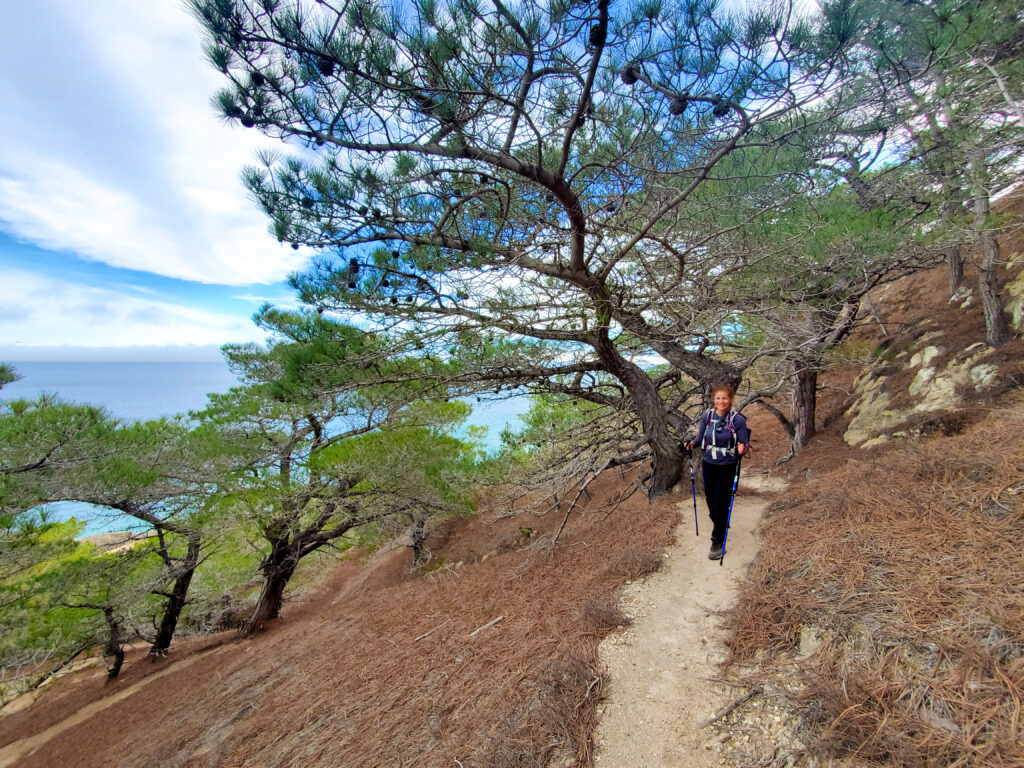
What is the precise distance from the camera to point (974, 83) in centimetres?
436

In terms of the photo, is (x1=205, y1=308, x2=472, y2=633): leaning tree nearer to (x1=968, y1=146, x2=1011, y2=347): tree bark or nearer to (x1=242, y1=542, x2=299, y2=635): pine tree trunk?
(x1=242, y1=542, x2=299, y2=635): pine tree trunk

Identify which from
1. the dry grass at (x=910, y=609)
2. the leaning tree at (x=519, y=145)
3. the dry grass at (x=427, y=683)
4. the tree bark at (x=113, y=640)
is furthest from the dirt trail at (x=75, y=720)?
the dry grass at (x=910, y=609)

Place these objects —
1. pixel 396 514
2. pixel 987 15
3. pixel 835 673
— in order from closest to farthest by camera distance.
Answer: pixel 835 673
pixel 987 15
pixel 396 514

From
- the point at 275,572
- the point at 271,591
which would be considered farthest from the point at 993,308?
the point at 271,591

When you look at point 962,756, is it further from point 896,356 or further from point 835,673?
point 896,356

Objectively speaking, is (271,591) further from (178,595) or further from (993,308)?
(993,308)

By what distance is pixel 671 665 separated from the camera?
2.40 metres

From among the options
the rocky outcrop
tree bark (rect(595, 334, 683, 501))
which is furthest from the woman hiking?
the rocky outcrop

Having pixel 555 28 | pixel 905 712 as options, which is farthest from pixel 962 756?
pixel 555 28

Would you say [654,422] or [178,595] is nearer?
[654,422]

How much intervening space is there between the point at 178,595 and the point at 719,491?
397 inches

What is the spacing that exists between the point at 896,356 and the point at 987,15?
5.43 meters

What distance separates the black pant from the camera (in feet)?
11.6

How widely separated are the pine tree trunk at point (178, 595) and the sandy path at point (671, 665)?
7675 mm
